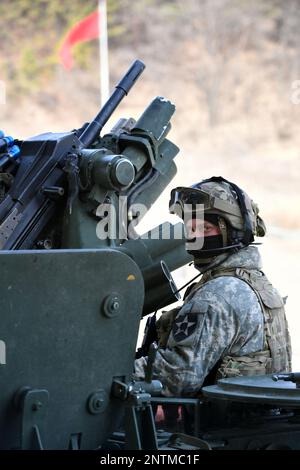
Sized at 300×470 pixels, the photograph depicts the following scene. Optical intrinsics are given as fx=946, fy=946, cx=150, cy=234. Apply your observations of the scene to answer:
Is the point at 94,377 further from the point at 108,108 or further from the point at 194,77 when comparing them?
the point at 194,77

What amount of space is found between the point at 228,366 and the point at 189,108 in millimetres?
20650

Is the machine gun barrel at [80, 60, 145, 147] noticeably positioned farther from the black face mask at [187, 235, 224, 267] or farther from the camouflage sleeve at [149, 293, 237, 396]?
the camouflage sleeve at [149, 293, 237, 396]

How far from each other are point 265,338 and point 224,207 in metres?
0.63

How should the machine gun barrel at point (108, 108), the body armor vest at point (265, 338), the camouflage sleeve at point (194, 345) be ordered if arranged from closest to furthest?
the camouflage sleeve at point (194, 345), the body armor vest at point (265, 338), the machine gun barrel at point (108, 108)

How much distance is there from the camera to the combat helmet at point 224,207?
14.1ft

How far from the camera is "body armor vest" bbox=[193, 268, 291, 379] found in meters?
3.98

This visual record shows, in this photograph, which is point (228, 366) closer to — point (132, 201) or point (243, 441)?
point (243, 441)

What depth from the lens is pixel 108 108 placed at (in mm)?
5750

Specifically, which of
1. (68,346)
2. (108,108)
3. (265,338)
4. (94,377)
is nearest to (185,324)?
(265,338)

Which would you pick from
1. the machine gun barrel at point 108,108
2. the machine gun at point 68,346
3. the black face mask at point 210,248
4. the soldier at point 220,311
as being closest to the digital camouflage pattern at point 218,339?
the soldier at point 220,311

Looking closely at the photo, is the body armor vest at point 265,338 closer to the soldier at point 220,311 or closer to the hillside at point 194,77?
the soldier at point 220,311

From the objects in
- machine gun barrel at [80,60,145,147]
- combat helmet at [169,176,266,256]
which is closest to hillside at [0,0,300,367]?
machine gun barrel at [80,60,145,147]

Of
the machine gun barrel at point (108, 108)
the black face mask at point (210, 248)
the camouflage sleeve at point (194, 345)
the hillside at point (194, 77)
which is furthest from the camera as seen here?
the hillside at point (194, 77)

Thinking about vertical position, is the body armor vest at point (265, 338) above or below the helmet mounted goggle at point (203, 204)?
below
